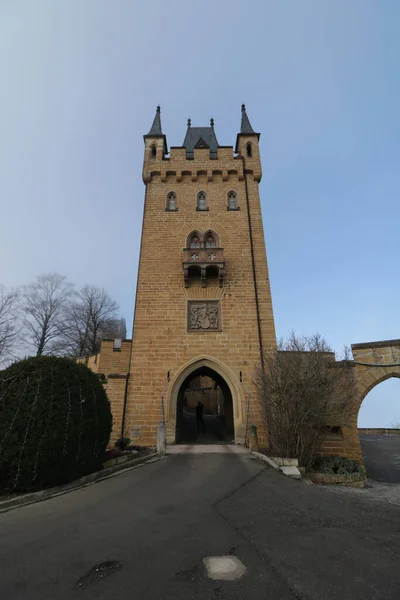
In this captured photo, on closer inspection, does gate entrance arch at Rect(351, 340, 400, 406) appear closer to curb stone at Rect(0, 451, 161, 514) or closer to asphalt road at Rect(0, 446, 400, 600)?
asphalt road at Rect(0, 446, 400, 600)

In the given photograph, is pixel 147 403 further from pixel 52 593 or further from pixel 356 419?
pixel 52 593

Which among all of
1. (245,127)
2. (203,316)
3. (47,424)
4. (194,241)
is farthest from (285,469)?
(245,127)

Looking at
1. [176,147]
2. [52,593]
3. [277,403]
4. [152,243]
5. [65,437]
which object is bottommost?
[52,593]

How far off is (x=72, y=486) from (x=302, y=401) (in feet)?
20.9

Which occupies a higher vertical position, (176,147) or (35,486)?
(176,147)

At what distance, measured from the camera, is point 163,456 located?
901cm

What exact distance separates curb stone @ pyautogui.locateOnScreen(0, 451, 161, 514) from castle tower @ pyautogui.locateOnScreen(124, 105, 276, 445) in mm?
3891

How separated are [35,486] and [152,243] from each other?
454 inches

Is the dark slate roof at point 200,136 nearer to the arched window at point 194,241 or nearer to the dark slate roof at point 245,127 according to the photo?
the dark slate roof at point 245,127

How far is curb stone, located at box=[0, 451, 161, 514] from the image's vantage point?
199 inches

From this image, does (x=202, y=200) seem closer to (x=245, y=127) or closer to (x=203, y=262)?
(x=203, y=262)

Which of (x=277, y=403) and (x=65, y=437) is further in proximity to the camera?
(x=277, y=403)

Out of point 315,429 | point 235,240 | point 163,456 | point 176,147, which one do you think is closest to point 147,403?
point 163,456

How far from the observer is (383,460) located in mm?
14852
